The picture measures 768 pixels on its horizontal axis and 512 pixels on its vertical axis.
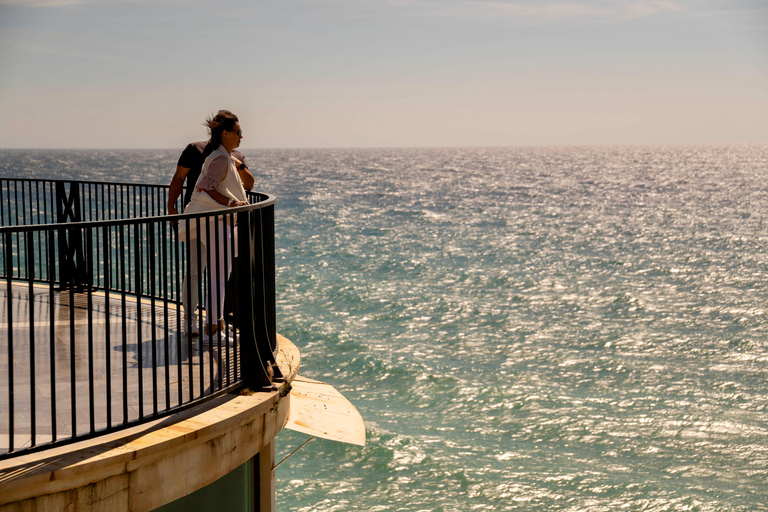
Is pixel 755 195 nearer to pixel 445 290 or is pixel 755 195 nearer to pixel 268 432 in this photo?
pixel 445 290

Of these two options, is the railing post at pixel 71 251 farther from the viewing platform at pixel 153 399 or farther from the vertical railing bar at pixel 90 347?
the vertical railing bar at pixel 90 347

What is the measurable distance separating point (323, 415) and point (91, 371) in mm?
2395

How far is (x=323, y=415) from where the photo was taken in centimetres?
607

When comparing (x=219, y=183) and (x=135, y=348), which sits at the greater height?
(x=219, y=183)

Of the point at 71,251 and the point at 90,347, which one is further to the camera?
the point at 71,251

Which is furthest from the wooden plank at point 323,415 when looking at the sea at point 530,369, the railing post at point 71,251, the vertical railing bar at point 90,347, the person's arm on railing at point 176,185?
the sea at point 530,369

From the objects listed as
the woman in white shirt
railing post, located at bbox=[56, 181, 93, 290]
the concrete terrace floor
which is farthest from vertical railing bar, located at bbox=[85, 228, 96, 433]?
railing post, located at bbox=[56, 181, 93, 290]

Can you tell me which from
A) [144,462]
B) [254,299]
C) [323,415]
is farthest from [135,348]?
[144,462]

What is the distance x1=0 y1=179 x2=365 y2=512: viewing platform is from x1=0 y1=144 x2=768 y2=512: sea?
6.52 m

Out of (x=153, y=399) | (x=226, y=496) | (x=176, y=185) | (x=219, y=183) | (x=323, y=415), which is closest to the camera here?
(x=153, y=399)

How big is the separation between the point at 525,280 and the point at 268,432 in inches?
1011

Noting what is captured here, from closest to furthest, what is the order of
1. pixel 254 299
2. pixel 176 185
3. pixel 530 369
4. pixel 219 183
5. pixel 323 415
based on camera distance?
1. pixel 254 299
2. pixel 219 183
3. pixel 323 415
4. pixel 176 185
5. pixel 530 369

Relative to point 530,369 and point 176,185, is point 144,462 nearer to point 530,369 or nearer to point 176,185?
point 176,185

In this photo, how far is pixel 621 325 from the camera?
22.7 metres
